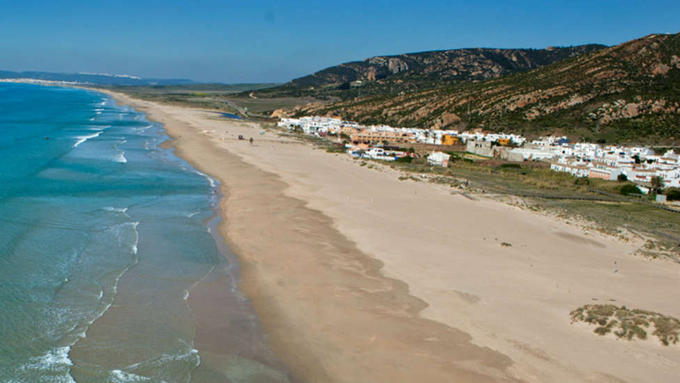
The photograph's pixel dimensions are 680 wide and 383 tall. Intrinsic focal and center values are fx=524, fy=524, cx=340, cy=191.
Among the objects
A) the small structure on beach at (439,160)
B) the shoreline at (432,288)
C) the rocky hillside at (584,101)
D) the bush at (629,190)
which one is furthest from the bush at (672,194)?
the rocky hillside at (584,101)

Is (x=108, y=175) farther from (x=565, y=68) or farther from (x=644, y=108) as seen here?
(x=565, y=68)

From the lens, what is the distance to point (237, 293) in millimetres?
15320

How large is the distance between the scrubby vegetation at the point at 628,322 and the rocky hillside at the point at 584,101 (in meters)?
56.0

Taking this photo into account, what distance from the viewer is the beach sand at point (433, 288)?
11141mm

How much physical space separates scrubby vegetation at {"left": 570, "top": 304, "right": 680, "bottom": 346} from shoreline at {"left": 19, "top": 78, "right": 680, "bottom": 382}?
30cm

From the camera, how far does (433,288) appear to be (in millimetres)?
15562

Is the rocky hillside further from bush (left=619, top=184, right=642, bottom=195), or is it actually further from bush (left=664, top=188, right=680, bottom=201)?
bush (left=664, top=188, right=680, bottom=201)

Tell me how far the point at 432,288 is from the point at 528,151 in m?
40.4

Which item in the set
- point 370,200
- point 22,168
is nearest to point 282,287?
point 370,200

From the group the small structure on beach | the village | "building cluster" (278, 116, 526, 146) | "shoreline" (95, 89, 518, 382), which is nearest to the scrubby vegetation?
"shoreline" (95, 89, 518, 382)

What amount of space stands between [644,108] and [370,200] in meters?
53.8

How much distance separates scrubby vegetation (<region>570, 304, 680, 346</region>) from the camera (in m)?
11.8

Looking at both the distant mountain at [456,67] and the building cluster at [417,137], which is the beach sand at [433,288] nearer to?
the building cluster at [417,137]

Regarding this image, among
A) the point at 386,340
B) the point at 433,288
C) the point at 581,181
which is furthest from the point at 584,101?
the point at 386,340
